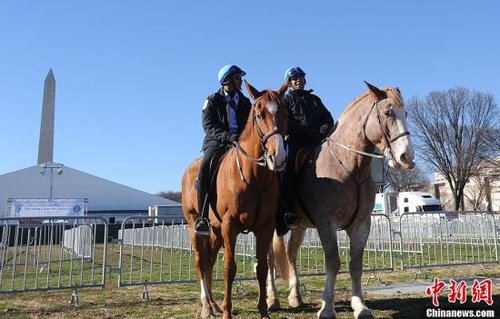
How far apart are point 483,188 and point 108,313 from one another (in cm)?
5282

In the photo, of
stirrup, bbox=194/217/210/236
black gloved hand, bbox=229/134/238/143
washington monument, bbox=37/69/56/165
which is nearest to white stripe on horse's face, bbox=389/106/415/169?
black gloved hand, bbox=229/134/238/143

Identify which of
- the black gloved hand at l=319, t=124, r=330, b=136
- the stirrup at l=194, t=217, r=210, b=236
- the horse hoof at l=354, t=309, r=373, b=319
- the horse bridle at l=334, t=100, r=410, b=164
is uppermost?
the black gloved hand at l=319, t=124, r=330, b=136

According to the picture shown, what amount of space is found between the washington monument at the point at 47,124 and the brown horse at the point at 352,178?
6029 cm

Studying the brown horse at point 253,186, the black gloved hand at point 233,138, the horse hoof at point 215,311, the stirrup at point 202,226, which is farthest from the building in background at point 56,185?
the brown horse at point 253,186

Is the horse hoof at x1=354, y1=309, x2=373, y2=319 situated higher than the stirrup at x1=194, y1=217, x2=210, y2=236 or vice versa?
the stirrup at x1=194, y1=217, x2=210, y2=236

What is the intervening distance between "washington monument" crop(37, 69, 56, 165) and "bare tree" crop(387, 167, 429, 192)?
4420 cm

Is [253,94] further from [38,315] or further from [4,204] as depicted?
[4,204]

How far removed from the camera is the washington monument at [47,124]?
2368 inches

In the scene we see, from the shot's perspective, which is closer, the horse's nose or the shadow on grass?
the horse's nose

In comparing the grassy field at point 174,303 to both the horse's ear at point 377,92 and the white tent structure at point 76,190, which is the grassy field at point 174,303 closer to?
the horse's ear at point 377,92

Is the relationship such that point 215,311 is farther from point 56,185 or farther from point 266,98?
point 56,185

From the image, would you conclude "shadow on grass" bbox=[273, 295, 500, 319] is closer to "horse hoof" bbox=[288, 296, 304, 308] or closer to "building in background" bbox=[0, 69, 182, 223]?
"horse hoof" bbox=[288, 296, 304, 308]

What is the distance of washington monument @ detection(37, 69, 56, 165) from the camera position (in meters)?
60.2

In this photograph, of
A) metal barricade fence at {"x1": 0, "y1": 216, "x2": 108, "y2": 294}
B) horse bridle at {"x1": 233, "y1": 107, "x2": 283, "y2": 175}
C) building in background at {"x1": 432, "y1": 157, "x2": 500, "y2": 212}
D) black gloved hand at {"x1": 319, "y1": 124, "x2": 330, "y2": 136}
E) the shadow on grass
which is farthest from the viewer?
building in background at {"x1": 432, "y1": 157, "x2": 500, "y2": 212}
